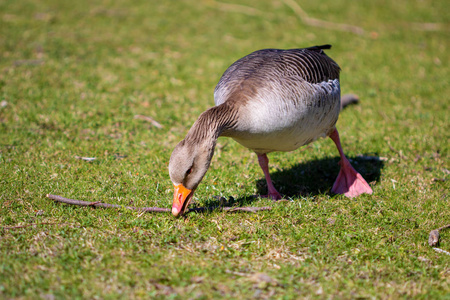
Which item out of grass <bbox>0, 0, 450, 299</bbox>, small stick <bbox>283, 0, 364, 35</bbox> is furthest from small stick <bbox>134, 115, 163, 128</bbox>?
small stick <bbox>283, 0, 364, 35</bbox>

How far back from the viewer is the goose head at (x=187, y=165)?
420 cm

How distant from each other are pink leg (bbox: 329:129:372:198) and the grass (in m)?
0.14

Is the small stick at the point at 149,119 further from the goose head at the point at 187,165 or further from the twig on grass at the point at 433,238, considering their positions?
the twig on grass at the point at 433,238

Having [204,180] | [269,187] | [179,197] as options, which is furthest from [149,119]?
[179,197]

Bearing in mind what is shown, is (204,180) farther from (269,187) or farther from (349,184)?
(349,184)

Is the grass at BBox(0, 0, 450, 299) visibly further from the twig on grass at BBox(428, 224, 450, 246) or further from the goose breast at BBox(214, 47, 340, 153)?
the goose breast at BBox(214, 47, 340, 153)

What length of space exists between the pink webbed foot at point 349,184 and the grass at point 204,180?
0.13 meters

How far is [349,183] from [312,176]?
64 cm

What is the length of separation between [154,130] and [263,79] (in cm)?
299

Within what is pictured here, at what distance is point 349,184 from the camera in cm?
563

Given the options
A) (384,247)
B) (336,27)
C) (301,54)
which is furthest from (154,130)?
(336,27)

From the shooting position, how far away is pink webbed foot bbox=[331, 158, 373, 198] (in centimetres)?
555

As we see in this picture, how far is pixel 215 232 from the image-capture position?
14.8 feet

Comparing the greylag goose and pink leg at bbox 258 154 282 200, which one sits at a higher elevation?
the greylag goose
